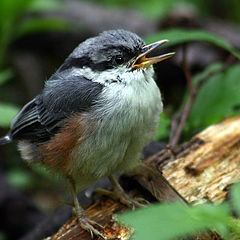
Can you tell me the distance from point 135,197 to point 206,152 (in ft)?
2.07

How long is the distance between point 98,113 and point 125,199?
60 centimetres

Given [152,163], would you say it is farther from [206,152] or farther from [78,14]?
[78,14]

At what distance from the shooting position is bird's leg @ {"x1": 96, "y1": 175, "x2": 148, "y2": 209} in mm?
2971

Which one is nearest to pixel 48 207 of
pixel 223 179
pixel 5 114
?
pixel 5 114

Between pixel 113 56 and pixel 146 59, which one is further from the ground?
pixel 113 56

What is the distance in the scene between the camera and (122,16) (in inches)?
262

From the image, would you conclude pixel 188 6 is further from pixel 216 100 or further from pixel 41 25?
pixel 216 100

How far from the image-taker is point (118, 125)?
2.80 meters

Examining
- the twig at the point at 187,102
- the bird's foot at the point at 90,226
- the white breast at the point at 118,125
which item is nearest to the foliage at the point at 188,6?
the twig at the point at 187,102

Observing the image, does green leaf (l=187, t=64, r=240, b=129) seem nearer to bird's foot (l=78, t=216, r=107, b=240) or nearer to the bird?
the bird

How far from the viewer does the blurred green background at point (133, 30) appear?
392 centimetres

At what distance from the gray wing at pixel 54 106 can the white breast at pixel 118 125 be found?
0.29 feet

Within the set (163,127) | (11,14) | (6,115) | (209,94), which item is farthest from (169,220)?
(11,14)

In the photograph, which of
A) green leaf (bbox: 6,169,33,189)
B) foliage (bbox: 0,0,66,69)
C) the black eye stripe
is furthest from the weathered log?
foliage (bbox: 0,0,66,69)
